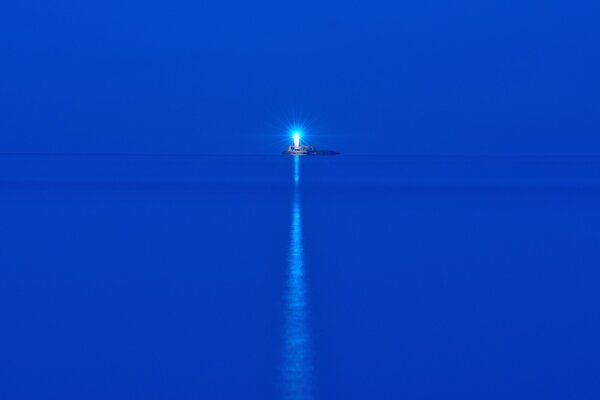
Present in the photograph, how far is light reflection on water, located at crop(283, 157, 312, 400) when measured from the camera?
7398 millimetres

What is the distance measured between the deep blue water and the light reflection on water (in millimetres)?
25

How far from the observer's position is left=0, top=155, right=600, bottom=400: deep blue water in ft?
24.8

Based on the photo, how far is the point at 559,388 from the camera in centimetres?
741

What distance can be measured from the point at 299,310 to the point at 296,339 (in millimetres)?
1372

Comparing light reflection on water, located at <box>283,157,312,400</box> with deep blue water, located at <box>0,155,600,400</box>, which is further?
deep blue water, located at <box>0,155,600,400</box>

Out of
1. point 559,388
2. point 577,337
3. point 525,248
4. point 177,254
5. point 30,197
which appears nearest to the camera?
point 559,388

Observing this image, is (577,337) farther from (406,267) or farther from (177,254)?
(177,254)

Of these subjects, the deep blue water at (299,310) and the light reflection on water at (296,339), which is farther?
the deep blue water at (299,310)

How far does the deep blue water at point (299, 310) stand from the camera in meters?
7.57

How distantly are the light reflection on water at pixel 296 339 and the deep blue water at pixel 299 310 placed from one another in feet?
0.08

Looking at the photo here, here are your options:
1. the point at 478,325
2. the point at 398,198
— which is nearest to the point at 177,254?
the point at 478,325

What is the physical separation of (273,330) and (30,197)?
23141 millimetres

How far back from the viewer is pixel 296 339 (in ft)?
29.2

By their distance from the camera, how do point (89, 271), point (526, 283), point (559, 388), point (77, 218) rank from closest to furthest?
point (559, 388)
point (526, 283)
point (89, 271)
point (77, 218)
